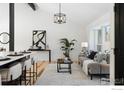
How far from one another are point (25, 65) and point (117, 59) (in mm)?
1877

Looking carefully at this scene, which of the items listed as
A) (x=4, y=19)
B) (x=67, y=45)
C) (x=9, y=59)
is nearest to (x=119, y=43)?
(x=9, y=59)

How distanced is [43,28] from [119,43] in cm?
765

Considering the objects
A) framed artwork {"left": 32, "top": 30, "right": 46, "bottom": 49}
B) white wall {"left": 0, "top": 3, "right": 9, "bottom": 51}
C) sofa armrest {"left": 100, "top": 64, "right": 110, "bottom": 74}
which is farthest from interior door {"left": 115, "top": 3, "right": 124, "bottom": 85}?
white wall {"left": 0, "top": 3, "right": 9, "bottom": 51}

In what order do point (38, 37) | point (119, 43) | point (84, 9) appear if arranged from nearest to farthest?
point (119, 43)
point (84, 9)
point (38, 37)

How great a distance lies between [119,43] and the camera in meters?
2.76

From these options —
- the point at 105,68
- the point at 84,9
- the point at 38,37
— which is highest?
the point at 84,9

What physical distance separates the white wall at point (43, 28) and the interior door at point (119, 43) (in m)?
7.34

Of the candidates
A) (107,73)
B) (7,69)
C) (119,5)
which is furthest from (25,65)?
(107,73)

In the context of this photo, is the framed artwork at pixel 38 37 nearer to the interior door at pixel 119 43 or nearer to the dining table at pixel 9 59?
the dining table at pixel 9 59

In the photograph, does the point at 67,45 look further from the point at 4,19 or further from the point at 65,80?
the point at 65,80

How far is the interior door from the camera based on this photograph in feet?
8.96

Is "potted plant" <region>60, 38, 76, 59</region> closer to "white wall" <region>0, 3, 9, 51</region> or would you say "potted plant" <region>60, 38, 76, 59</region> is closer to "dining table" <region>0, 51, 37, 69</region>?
"white wall" <region>0, 3, 9, 51</region>

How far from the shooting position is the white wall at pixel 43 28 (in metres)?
9.98
